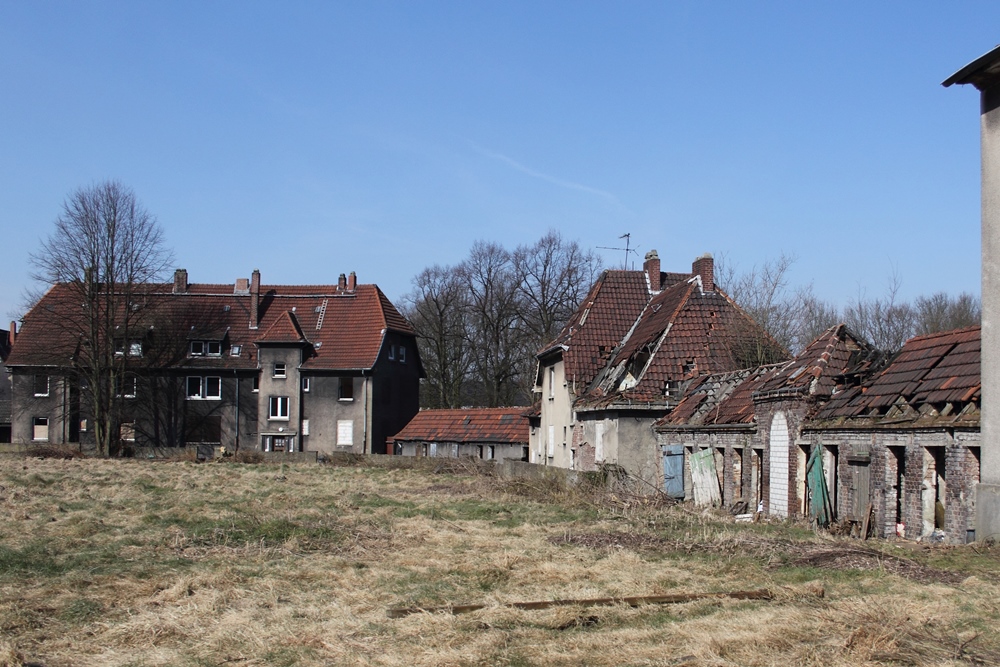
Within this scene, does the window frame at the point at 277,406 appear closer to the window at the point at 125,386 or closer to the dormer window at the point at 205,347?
the dormer window at the point at 205,347

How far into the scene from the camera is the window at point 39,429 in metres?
58.9

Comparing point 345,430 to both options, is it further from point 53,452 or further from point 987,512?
point 987,512

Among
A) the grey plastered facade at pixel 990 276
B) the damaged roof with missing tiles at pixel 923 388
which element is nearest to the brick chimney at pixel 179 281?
the damaged roof with missing tiles at pixel 923 388

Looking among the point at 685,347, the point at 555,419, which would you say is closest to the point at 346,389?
the point at 555,419

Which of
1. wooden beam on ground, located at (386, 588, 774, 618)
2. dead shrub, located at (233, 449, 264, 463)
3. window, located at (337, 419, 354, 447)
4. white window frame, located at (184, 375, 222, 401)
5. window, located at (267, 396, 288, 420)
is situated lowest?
dead shrub, located at (233, 449, 264, 463)

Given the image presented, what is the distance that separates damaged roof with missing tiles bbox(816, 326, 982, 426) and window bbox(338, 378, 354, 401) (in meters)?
40.1

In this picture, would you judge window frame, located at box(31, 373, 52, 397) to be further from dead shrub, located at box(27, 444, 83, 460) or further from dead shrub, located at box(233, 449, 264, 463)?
dead shrub, located at box(233, 449, 264, 463)

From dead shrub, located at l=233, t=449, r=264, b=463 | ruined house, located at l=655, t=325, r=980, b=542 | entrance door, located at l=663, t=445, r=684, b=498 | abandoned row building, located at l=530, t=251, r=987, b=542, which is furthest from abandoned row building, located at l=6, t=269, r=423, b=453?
ruined house, located at l=655, t=325, r=980, b=542

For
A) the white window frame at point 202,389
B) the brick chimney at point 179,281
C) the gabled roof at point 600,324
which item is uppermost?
the brick chimney at point 179,281

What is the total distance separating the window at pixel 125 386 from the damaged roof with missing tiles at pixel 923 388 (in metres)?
44.3

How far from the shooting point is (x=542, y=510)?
22875mm

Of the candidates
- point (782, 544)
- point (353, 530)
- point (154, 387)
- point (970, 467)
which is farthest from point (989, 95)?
point (154, 387)

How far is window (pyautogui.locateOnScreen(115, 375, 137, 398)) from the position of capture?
55906 millimetres

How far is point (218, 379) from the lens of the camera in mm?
59562
